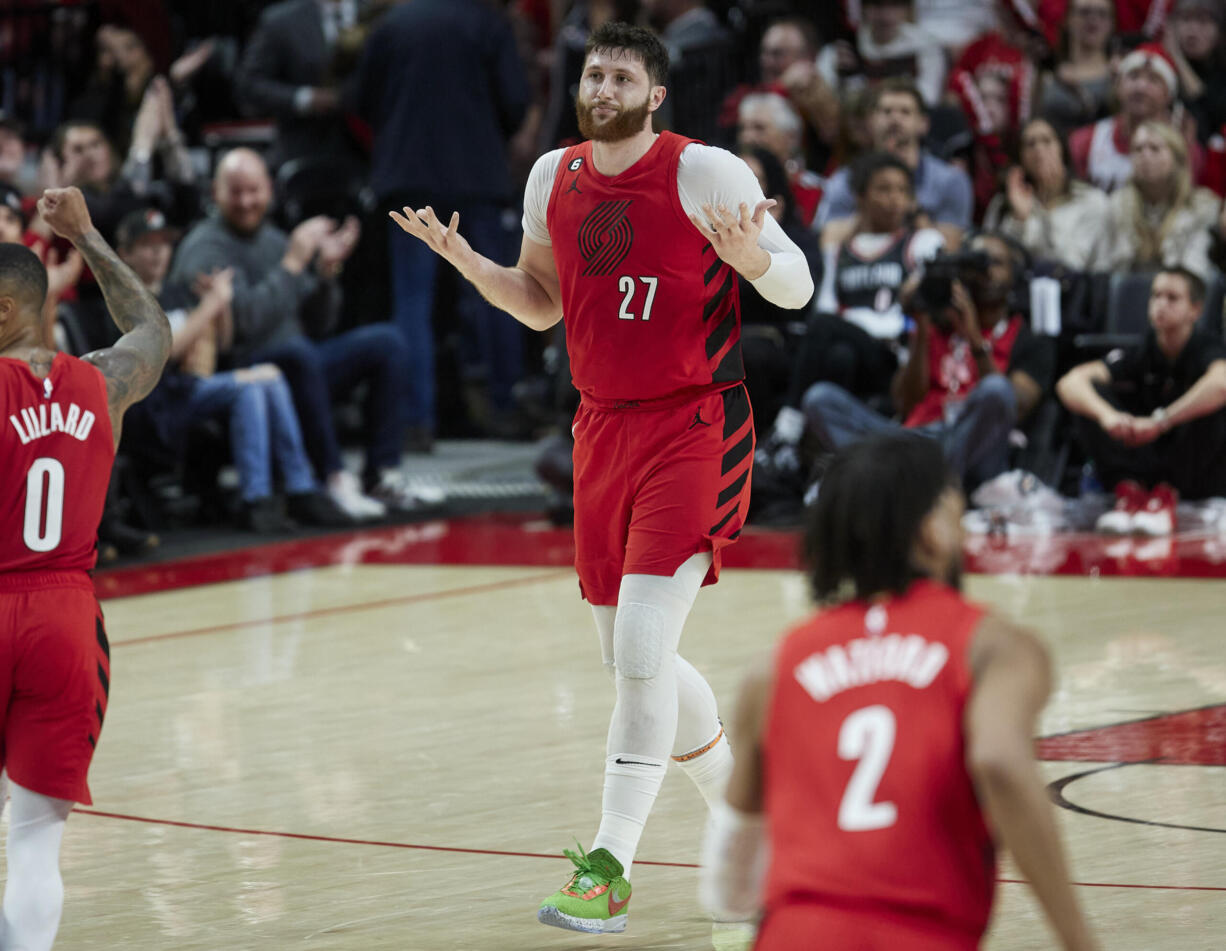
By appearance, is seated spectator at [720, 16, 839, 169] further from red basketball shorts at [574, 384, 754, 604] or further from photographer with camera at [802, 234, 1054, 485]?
red basketball shorts at [574, 384, 754, 604]

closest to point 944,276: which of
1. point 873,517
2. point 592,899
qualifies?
point 592,899

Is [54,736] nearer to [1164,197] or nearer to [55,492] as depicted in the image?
[55,492]

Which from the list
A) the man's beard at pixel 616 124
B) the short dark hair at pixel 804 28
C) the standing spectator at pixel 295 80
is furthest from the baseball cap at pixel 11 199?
the man's beard at pixel 616 124

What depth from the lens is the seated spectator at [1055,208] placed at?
11.5 metres

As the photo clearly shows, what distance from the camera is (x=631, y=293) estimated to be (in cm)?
479

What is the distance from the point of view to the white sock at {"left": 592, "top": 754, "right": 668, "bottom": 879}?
15.3 ft

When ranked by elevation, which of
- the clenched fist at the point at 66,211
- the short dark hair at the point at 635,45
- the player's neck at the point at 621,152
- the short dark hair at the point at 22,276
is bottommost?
the short dark hair at the point at 22,276

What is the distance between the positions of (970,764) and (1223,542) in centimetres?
800

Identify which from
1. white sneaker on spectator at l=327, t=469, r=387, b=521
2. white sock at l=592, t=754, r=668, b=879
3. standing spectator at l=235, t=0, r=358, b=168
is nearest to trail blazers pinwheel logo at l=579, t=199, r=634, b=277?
white sock at l=592, t=754, r=668, b=879

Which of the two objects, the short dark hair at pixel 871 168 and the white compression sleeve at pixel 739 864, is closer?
the white compression sleeve at pixel 739 864

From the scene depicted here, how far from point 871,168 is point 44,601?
25.0 feet

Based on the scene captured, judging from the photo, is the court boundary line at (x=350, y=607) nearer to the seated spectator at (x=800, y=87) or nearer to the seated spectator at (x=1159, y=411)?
the seated spectator at (x=1159, y=411)

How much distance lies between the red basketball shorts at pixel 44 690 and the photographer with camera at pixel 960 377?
674cm

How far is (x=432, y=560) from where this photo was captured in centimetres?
1042
